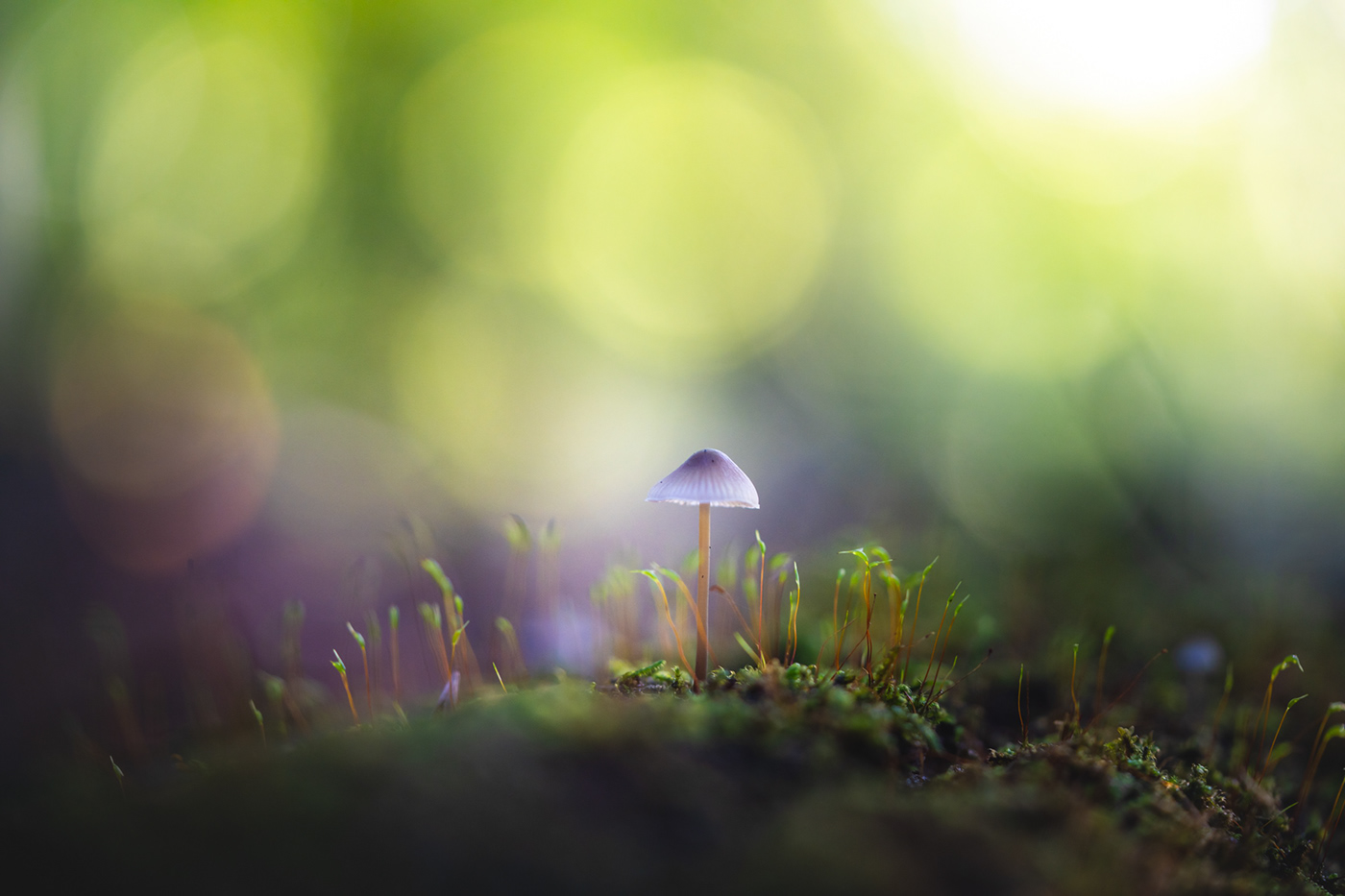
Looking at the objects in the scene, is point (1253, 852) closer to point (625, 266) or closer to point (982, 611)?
point (982, 611)

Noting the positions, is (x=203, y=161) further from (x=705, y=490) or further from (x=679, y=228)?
(x=705, y=490)

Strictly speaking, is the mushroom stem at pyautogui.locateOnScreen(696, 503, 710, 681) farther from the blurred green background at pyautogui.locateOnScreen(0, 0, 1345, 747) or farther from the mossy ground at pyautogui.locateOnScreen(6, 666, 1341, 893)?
the blurred green background at pyautogui.locateOnScreen(0, 0, 1345, 747)

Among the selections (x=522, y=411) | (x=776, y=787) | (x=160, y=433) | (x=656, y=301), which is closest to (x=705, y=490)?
(x=776, y=787)

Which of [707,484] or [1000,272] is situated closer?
[707,484]

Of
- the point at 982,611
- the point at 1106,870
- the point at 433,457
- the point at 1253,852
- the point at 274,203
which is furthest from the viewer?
the point at 433,457

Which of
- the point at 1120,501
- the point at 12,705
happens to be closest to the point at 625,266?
the point at 1120,501

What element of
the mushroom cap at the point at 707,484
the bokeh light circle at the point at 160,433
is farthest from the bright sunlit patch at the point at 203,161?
the mushroom cap at the point at 707,484
